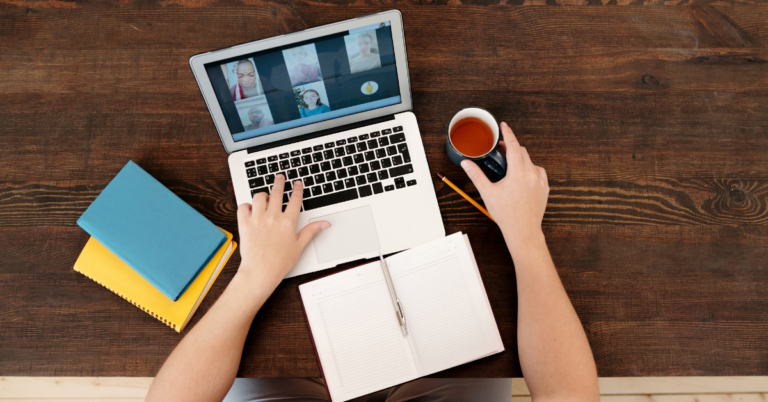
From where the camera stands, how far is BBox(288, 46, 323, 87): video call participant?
760mm

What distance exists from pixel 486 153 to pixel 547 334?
38 centimetres

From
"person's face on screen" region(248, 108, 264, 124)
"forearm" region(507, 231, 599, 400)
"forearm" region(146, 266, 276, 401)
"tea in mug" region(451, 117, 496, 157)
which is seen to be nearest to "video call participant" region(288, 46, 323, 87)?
"person's face on screen" region(248, 108, 264, 124)

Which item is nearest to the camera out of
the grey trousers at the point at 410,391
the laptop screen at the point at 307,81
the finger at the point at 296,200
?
the laptop screen at the point at 307,81

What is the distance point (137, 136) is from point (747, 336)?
1458mm

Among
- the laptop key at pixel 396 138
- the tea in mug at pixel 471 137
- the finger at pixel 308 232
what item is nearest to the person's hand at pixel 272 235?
the finger at pixel 308 232

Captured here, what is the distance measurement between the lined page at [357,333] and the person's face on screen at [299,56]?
1.43 ft

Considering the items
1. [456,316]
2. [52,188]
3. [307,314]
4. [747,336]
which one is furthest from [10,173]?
[747,336]

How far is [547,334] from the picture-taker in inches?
31.8

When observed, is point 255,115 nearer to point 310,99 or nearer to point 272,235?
point 310,99

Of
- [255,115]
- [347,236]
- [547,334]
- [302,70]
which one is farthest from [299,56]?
[547,334]

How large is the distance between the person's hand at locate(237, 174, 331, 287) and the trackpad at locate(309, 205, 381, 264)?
2 cm

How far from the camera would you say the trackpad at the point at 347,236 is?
88 cm

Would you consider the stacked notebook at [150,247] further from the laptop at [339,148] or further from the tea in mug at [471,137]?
the tea in mug at [471,137]

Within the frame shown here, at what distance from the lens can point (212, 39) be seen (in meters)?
1.00
